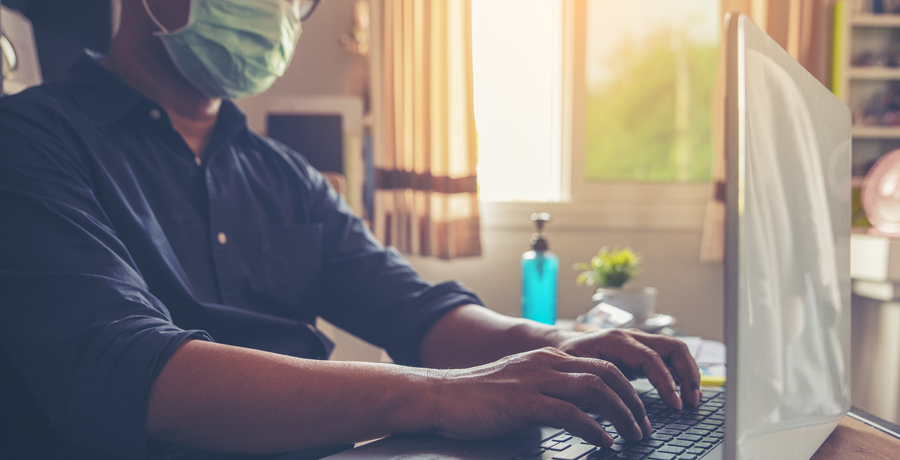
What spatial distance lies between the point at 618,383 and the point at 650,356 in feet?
0.48

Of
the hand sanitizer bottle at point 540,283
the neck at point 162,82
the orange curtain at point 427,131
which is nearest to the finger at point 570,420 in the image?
the neck at point 162,82

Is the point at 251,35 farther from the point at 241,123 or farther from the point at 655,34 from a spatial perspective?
the point at 655,34

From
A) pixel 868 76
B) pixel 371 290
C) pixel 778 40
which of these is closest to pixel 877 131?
pixel 868 76

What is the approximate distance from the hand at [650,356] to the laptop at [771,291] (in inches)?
1.3

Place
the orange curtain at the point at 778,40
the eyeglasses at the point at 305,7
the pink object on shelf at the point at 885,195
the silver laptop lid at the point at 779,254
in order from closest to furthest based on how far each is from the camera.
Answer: the silver laptop lid at the point at 779,254
the eyeglasses at the point at 305,7
the pink object on shelf at the point at 885,195
the orange curtain at the point at 778,40

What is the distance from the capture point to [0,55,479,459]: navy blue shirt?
19.1 inches

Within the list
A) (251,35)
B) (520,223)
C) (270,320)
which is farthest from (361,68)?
(270,320)

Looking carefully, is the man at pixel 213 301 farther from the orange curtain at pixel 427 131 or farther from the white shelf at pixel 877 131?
the white shelf at pixel 877 131

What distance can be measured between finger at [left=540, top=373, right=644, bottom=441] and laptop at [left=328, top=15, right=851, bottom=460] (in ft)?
0.05

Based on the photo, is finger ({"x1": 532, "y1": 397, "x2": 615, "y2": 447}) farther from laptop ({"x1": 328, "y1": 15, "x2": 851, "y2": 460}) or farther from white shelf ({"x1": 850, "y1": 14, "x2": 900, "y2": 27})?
white shelf ({"x1": 850, "y1": 14, "x2": 900, "y2": 27})

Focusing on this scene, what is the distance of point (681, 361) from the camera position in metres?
0.63

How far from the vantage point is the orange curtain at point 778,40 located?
1678mm

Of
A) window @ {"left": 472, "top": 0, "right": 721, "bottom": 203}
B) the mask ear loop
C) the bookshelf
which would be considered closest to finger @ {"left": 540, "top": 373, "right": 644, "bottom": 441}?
the mask ear loop

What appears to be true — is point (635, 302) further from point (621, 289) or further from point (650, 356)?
point (650, 356)
